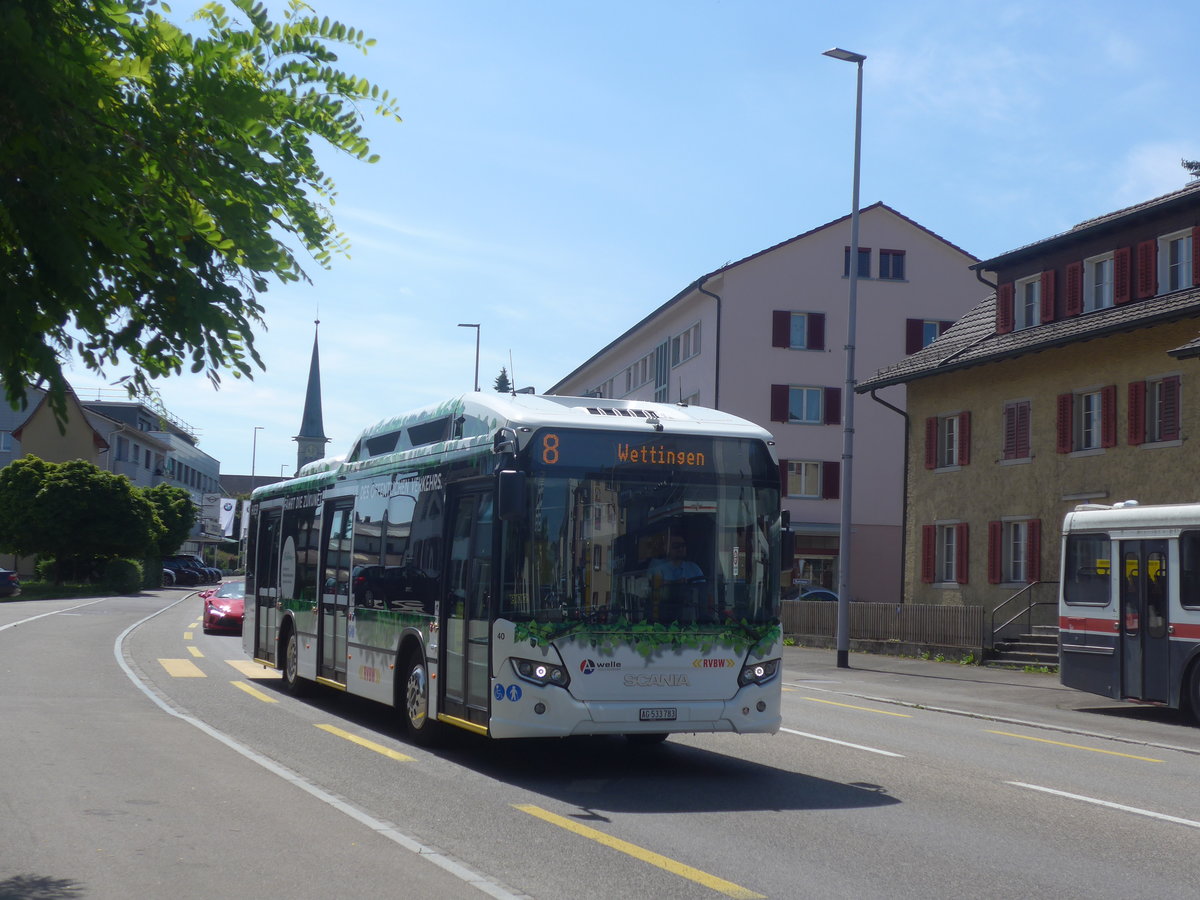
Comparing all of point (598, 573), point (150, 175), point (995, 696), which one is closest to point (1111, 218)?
point (995, 696)

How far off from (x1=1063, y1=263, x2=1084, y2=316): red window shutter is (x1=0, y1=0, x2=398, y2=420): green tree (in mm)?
28515

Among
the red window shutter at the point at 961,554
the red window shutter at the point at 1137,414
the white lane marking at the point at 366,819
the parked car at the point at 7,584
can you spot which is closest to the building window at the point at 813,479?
the red window shutter at the point at 961,554

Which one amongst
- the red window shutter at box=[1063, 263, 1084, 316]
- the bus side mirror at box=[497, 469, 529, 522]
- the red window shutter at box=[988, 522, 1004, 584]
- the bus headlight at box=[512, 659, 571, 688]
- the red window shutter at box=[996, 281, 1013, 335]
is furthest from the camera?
the red window shutter at box=[996, 281, 1013, 335]

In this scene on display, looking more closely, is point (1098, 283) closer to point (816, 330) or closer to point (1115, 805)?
point (816, 330)

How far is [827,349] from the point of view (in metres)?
56.3

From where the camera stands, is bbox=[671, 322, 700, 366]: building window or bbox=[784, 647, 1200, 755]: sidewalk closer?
bbox=[784, 647, 1200, 755]: sidewalk

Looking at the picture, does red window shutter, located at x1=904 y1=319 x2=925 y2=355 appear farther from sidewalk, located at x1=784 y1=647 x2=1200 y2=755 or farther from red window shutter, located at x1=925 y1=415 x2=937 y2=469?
sidewalk, located at x1=784 y1=647 x2=1200 y2=755

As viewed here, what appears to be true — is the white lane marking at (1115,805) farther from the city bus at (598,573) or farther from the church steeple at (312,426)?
the church steeple at (312,426)

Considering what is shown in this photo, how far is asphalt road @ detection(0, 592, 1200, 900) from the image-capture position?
7.22 metres

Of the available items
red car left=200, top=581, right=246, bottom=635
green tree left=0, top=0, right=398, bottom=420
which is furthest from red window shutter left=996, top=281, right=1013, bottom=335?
green tree left=0, top=0, right=398, bottom=420

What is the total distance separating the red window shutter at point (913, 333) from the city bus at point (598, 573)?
150ft

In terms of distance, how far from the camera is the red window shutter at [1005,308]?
116 feet

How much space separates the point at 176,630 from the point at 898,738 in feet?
79.7

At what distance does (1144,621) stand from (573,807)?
37.7 ft
